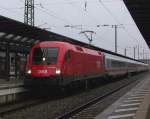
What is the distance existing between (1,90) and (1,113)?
3.71m

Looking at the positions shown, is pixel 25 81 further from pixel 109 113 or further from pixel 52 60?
pixel 109 113

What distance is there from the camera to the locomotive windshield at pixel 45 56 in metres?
22.9

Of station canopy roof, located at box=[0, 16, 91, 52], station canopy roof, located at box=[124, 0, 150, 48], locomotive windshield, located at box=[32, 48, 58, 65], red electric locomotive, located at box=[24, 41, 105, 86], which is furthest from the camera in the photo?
station canopy roof, located at box=[124, 0, 150, 48]

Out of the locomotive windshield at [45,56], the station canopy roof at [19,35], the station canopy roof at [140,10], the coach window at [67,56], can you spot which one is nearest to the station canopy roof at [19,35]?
the station canopy roof at [19,35]

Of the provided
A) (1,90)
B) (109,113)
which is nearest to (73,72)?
(1,90)

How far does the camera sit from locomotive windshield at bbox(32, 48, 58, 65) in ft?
75.2

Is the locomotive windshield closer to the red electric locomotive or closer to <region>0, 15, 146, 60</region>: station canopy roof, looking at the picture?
the red electric locomotive

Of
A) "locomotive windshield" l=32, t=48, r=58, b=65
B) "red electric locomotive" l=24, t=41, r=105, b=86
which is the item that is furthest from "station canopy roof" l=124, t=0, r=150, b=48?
"locomotive windshield" l=32, t=48, r=58, b=65

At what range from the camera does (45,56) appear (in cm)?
2317

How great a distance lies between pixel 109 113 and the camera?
16.1 metres

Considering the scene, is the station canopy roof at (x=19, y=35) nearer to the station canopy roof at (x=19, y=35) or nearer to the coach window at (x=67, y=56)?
the station canopy roof at (x=19, y=35)

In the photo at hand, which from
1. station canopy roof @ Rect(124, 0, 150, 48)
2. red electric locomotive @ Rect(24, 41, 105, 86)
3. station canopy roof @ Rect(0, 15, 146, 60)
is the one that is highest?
station canopy roof @ Rect(124, 0, 150, 48)

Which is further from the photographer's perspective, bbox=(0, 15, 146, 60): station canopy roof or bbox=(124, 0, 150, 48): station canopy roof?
bbox=(124, 0, 150, 48): station canopy roof

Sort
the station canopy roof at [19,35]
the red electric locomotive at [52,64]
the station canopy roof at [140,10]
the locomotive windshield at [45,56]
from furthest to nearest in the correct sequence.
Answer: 1. the station canopy roof at [140,10]
2. the station canopy roof at [19,35]
3. the locomotive windshield at [45,56]
4. the red electric locomotive at [52,64]
